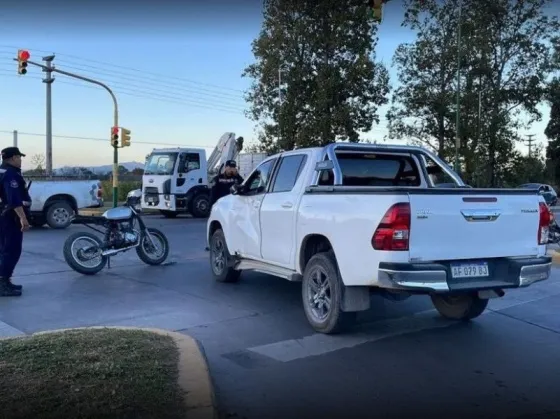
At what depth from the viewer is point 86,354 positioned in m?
5.00

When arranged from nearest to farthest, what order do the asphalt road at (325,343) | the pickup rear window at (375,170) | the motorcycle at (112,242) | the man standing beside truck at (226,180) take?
the asphalt road at (325,343) → the pickup rear window at (375,170) → the motorcycle at (112,242) → the man standing beside truck at (226,180)

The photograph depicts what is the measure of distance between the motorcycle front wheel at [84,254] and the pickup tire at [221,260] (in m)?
1.90

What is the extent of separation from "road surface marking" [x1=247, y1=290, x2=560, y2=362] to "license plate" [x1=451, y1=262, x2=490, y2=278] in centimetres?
114

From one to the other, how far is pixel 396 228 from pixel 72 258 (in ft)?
19.8

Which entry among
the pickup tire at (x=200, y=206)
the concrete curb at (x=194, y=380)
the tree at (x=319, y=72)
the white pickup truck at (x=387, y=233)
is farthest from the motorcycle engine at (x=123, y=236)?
the tree at (x=319, y=72)

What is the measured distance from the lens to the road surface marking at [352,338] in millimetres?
5762

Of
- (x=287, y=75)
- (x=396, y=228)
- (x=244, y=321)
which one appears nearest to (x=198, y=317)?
(x=244, y=321)

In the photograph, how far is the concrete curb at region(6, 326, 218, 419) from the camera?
13.3 feet

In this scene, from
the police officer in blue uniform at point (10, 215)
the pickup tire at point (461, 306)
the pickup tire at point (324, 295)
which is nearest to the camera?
the pickup tire at point (324, 295)

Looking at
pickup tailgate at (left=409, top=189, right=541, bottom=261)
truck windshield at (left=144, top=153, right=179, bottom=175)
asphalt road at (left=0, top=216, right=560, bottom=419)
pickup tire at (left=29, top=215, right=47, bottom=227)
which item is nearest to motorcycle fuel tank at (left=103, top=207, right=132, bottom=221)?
asphalt road at (left=0, top=216, right=560, bottom=419)

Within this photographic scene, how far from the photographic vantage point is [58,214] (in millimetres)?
17312

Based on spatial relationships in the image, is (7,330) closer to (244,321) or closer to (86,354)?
(86,354)

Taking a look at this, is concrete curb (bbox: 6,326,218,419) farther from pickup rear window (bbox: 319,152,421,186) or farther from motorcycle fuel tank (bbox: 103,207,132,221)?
motorcycle fuel tank (bbox: 103,207,132,221)

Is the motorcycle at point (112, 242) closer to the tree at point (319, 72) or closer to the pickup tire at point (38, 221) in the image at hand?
the pickup tire at point (38, 221)
